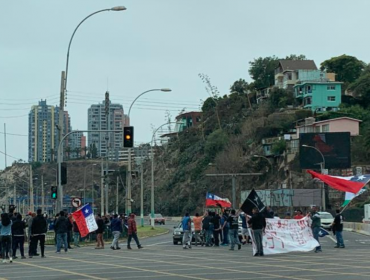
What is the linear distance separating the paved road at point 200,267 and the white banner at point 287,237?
2.42 feet

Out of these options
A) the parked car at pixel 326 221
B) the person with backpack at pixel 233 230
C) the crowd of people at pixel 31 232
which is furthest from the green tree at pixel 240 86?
the person with backpack at pixel 233 230

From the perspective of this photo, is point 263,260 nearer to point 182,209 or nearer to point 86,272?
point 86,272

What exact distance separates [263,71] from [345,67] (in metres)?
19.7

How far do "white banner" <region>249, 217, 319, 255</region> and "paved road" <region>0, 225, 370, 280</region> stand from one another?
74 centimetres

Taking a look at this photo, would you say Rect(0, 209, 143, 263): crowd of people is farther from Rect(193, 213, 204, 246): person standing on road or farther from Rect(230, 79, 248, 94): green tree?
Rect(230, 79, 248, 94): green tree

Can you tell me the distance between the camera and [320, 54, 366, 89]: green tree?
12862 cm

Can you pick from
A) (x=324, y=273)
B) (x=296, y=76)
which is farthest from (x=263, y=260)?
(x=296, y=76)

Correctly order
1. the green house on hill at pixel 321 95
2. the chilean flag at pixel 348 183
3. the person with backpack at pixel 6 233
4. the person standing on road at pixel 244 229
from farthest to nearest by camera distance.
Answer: the green house on hill at pixel 321 95
the person standing on road at pixel 244 229
the chilean flag at pixel 348 183
the person with backpack at pixel 6 233

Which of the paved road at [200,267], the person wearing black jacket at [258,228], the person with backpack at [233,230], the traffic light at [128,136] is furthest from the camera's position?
the traffic light at [128,136]

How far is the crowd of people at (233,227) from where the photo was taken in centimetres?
2798

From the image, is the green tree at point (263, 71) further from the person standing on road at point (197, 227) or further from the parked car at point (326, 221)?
the person standing on road at point (197, 227)

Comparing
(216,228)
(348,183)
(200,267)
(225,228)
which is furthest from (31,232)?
(348,183)

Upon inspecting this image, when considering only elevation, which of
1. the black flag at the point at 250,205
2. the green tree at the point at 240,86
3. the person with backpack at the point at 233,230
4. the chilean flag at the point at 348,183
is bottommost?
the person with backpack at the point at 233,230

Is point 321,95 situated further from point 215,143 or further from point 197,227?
point 197,227
